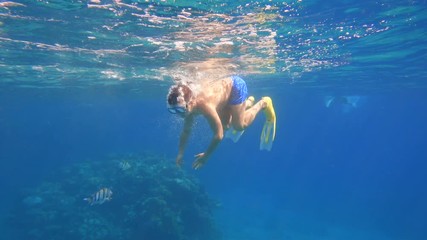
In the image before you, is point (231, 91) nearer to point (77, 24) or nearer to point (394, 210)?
point (77, 24)

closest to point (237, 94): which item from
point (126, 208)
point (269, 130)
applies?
point (269, 130)

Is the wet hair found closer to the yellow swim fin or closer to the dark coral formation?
the yellow swim fin

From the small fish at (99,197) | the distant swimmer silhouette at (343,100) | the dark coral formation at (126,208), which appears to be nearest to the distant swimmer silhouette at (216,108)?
the small fish at (99,197)

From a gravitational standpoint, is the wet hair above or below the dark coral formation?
above

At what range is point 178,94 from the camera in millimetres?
5266

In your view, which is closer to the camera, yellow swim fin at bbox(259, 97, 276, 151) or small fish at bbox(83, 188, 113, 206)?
yellow swim fin at bbox(259, 97, 276, 151)

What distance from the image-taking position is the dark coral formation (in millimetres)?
18297

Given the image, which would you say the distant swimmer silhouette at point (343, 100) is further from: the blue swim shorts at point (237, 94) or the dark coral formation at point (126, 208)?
the blue swim shorts at point (237, 94)

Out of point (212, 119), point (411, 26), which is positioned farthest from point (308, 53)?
point (212, 119)

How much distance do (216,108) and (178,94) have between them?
227cm

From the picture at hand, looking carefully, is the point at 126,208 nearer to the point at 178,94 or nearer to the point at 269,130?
the point at 269,130

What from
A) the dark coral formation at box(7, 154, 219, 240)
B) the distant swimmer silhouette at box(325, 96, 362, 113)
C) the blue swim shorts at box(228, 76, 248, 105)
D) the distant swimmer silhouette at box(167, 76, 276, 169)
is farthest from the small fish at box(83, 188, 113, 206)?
the distant swimmer silhouette at box(325, 96, 362, 113)

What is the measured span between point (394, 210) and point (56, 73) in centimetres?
5259

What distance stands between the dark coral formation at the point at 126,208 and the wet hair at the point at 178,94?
45.8 ft
